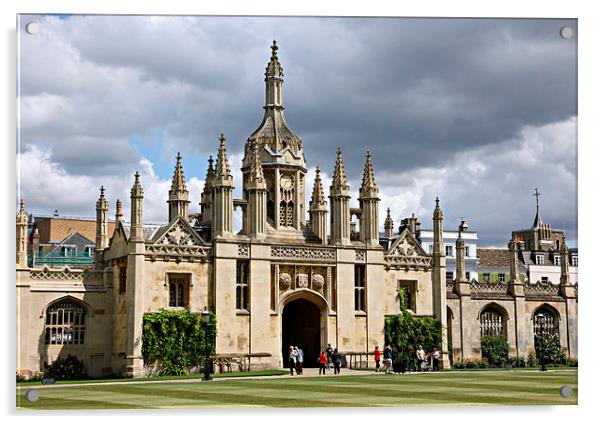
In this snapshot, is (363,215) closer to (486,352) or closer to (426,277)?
(426,277)

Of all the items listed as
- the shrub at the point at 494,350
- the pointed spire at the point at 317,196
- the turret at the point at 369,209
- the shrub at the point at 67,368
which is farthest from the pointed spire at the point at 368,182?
the shrub at the point at 67,368

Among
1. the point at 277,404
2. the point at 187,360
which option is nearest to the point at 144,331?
the point at 187,360

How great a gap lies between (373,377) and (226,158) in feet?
46.1

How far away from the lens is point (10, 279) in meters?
26.3

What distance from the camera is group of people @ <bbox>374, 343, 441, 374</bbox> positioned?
46.7m

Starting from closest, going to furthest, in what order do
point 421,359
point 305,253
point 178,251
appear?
point 178,251
point 421,359
point 305,253

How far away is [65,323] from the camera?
4769 cm

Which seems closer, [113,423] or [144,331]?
[113,423]

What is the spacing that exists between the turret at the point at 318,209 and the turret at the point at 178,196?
693 centimetres

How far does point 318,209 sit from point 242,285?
8.03 metres

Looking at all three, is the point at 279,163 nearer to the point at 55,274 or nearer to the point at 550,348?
the point at 55,274

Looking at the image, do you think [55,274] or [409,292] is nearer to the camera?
[55,274]

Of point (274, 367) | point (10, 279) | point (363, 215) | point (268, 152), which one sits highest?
point (268, 152)

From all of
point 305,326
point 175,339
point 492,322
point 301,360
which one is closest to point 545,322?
point 492,322
